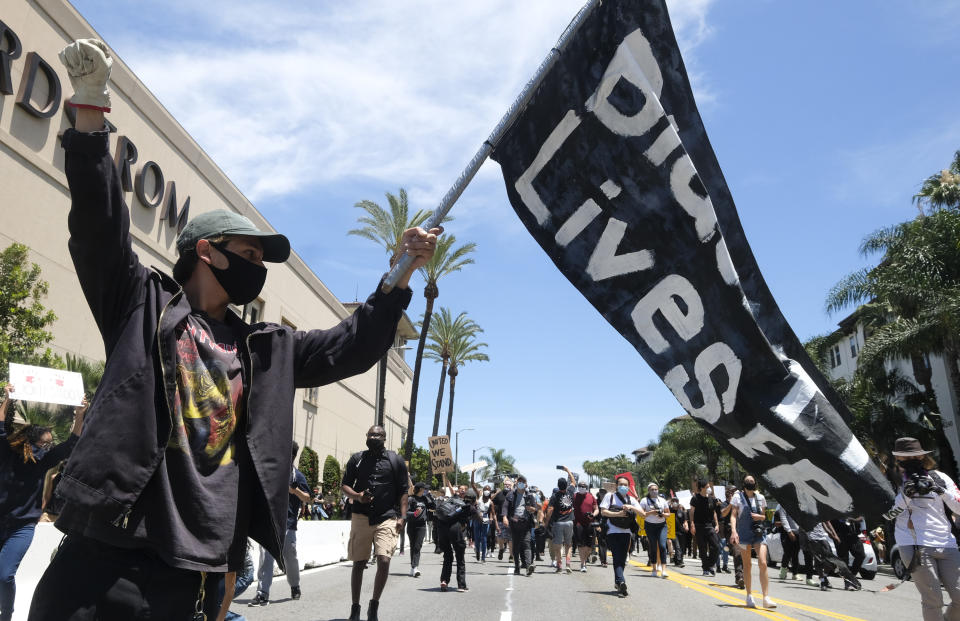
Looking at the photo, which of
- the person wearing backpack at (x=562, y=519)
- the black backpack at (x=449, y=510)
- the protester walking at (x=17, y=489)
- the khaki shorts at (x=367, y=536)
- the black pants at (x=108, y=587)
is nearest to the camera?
the black pants at (x=108, y=587)

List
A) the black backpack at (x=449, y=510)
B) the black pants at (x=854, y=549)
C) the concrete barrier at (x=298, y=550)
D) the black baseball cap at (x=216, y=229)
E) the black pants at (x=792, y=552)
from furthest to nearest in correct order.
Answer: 1. the black pants at (x=854, y=549)
2. the black pants at (x=792, y=552)
3. the black backpack at (x=449, y=510)
4. the concrete barrier at (x=298, y=550)
5. the black baseball cap at (x=216, y=229)

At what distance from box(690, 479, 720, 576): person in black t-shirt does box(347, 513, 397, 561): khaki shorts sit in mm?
11041

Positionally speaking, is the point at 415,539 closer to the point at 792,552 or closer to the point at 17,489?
the point at 792,552

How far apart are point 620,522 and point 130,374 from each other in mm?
11082

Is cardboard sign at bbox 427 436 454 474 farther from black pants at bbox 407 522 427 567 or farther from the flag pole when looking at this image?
the flag pole

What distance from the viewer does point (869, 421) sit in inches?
1476

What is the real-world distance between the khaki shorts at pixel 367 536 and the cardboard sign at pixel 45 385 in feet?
10.5

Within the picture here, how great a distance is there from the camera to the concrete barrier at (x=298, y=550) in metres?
7.12

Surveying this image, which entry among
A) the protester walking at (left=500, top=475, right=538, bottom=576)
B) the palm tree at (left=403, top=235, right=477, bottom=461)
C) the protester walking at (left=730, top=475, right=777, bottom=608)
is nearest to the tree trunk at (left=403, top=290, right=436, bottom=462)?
the palm tree at (left=403, top=235, right=477, bottom=461)

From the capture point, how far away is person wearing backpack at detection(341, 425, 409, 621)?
807 centimetres

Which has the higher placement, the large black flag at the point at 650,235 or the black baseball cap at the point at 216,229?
the large black flag at the point at 650,235

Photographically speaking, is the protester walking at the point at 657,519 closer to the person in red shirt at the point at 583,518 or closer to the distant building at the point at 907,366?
the person in red shirt at the point at 583,518

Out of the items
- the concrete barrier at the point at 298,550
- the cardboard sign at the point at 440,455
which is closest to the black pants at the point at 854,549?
the concrete barrier at the point at 298,550

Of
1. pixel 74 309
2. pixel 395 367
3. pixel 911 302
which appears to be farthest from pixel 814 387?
pixel 395 367
